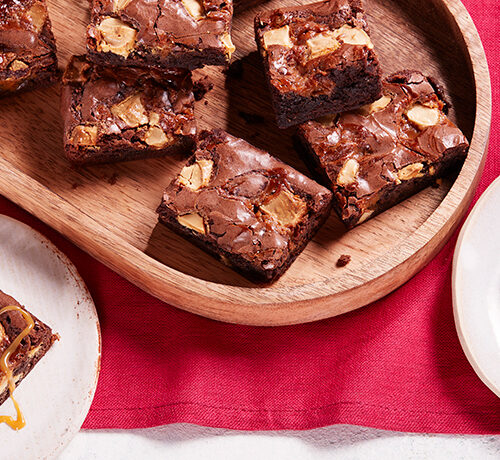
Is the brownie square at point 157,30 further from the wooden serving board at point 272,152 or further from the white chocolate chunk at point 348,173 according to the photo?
the white chocolate chunk at point 348,173

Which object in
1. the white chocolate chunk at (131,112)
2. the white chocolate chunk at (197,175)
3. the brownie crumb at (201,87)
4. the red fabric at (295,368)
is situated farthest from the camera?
the brownie crumb at (201,87)

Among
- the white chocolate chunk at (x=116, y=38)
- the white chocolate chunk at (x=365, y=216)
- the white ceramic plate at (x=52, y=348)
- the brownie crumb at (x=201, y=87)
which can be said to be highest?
the white chocolate chunk at (x=116, y=38)

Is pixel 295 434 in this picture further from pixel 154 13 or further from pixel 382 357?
pixel 154 13

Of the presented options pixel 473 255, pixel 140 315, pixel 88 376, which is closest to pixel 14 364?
pixel 88 376

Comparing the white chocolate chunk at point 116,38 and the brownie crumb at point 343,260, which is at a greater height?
the white chocolate chunk at point 116,38

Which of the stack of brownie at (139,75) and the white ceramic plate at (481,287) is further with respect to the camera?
the white ceramic plate at (481,287)

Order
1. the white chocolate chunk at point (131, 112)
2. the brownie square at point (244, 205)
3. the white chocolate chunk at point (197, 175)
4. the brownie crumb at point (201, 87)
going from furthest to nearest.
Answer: the brownie crumb at point (201, 87) → the white chocolate chunk at point (131, 112) → the white chocolate chunk at point (197, 175) → the brownie square at point (244, 205)

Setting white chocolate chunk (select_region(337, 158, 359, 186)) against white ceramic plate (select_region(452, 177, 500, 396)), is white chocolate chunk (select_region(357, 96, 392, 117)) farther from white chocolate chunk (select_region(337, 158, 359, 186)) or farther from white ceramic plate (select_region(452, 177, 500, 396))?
white ceramic plate (select_region(452, 177, 500, 396))

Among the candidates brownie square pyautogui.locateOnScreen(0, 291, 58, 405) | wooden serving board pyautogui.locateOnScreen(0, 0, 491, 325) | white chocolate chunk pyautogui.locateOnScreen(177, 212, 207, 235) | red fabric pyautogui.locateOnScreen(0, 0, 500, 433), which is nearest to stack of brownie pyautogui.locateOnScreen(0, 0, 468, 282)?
white chocolate chunk pyautogui.locateOnScreen(177, 212, 207, 235)

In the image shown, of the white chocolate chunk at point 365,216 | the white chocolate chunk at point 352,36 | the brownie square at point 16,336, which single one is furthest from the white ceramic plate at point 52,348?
the white chocolate chunk at point 352,36
